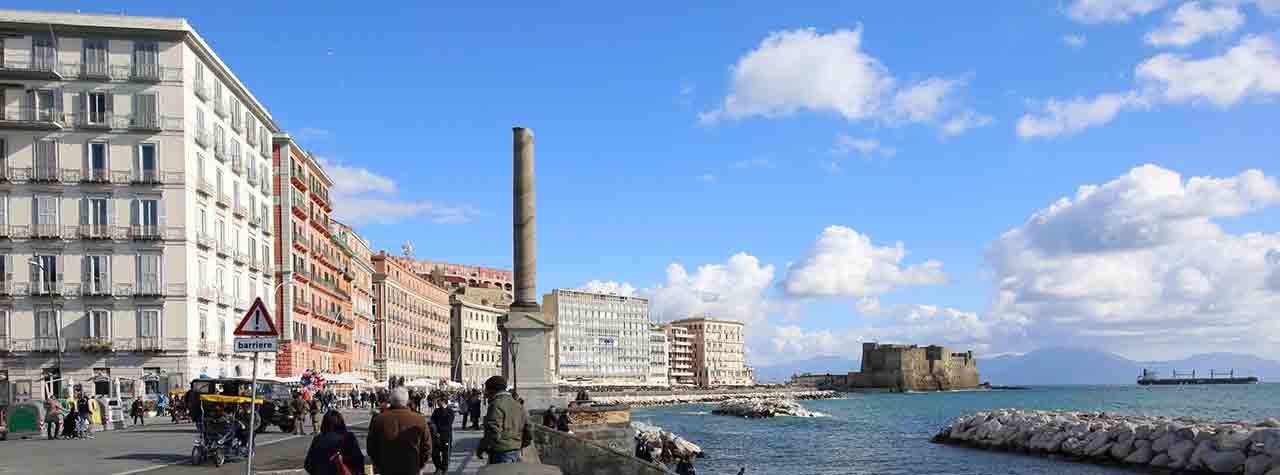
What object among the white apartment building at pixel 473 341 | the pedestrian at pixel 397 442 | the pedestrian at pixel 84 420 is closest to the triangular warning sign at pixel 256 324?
the pedestrian at pixel 397 442

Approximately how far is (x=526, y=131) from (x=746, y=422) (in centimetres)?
5853

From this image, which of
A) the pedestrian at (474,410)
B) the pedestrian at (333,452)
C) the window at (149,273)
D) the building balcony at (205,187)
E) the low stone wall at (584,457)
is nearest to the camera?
the pedestrian at (333,452)

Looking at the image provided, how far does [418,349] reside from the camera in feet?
413

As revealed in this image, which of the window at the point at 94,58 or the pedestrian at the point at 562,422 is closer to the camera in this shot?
the pedestrian at the point at 562,422

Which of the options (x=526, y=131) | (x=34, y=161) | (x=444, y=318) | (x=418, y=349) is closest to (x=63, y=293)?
(x=34, y=161)

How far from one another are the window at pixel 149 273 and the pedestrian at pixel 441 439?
3246 cm

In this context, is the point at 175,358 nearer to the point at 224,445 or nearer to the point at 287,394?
the point at 287,394

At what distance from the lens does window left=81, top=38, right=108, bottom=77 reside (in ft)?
169

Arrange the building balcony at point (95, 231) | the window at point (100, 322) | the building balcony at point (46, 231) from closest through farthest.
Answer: the building balcony at point (46, 231) → the window at point (100, 322) → the building balcony at point (95, 231)

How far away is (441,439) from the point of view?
21.7m

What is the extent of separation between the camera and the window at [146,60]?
51.8 meters

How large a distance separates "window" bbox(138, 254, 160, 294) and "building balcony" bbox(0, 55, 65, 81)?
847cm

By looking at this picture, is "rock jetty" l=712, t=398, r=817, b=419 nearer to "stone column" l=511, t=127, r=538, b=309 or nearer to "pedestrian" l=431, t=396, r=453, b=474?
"stone column" l=511, t=127, r=538, b=309

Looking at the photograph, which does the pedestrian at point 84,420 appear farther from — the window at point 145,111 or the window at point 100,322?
the window at point 145,111
